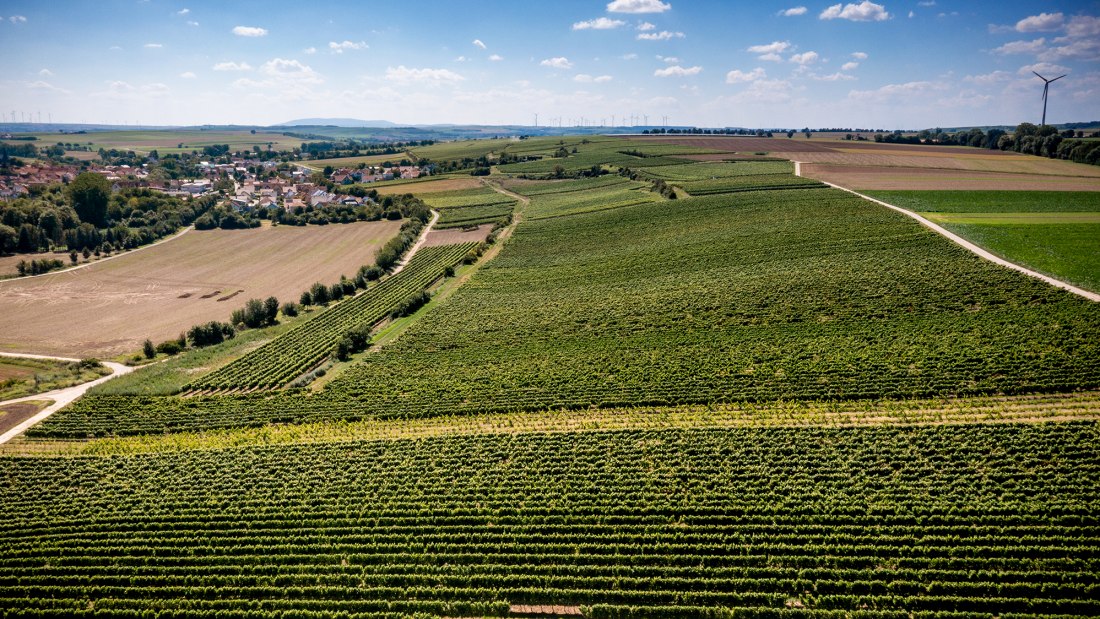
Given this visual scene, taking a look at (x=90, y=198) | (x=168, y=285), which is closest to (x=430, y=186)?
(x=90, y=198)

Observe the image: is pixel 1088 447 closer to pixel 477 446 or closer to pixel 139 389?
pixel 477 446

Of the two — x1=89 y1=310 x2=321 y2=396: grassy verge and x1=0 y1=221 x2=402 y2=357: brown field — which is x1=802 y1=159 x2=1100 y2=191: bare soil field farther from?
x1=89 y1=310 x2=321 y2=396: grassy verge

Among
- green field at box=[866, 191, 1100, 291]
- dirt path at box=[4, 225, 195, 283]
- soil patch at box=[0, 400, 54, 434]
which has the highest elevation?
green field at box=[866, 191, 1100, 291]

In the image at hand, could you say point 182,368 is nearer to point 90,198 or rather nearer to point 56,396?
point 56,396

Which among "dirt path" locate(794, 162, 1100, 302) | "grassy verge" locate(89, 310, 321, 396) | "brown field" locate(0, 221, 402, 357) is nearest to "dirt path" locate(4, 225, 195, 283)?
"brown field" locate(0, 221, 402, 357)

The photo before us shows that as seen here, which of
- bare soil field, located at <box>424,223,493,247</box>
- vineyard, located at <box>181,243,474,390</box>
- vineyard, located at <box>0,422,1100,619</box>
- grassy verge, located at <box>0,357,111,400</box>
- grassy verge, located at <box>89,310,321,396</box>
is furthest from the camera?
bare soil field, located at <box>424,223,493,247</box>

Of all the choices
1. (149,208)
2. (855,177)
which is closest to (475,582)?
(855,177)

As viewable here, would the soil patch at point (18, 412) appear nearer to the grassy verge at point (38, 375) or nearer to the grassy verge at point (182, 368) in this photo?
the grassy verge at point (38, 375)
